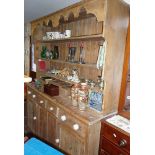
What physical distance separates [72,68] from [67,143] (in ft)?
3.62

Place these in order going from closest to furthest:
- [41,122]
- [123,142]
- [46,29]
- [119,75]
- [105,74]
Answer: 1. [123,142]
2. [105,74]
3. [119,75]
4. [41,122]
5. [46,29]

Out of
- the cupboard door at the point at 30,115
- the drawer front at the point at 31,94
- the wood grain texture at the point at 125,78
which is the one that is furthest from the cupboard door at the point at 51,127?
the wood grain texture at the point at 125,78

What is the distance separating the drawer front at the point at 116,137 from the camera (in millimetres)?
1329

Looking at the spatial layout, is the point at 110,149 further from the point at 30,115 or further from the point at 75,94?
the point at 30,115

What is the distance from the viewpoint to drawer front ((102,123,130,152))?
1329 millimetres

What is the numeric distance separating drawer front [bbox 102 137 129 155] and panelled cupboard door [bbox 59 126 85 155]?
22cm

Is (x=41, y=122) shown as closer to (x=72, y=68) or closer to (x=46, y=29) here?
(x=72, y=68)

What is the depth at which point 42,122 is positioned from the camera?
2307mm

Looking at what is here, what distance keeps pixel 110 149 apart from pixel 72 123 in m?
0.47

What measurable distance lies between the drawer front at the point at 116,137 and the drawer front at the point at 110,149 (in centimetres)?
4

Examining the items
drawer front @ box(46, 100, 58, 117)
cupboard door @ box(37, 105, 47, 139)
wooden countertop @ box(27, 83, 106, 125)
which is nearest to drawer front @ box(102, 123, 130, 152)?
wooden countertop @ box(27, 83, 106, 125)

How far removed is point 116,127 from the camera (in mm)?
1435

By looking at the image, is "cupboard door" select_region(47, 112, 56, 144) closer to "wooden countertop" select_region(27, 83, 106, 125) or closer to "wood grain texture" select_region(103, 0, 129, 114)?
"wooden countertop" select_region(27, 83, 106, 125)
